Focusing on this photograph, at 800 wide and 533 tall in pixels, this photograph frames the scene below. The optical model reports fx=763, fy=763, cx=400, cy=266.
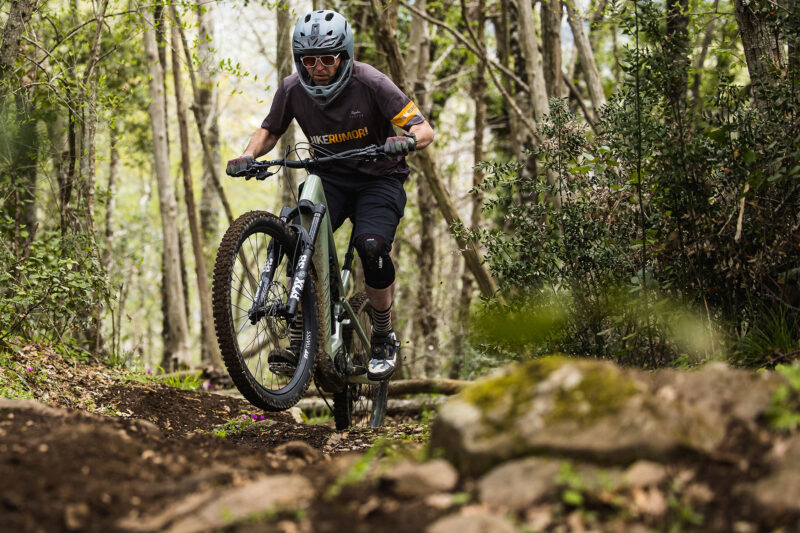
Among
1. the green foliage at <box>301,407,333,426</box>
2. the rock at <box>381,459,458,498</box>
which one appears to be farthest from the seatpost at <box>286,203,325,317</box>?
the green foliage at <box>301,407,333,426</box>

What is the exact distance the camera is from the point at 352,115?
509cm

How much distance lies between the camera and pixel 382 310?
575 cm

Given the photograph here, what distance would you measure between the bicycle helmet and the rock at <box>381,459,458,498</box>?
306 cm

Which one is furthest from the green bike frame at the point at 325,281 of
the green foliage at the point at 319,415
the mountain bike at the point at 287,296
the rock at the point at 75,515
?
the green foliage at the point at 319,415

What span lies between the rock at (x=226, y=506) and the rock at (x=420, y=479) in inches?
10.6

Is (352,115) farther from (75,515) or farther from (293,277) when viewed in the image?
(75,515)

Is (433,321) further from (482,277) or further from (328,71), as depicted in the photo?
(328,71)

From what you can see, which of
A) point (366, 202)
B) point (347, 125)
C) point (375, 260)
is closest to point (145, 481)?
point (375, 260)

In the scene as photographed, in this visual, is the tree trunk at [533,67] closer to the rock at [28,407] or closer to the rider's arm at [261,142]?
the rider's arm at [261,142]

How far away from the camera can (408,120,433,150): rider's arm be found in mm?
4969

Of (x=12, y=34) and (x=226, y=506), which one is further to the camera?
(x=12, y=34)

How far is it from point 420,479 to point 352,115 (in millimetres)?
3174

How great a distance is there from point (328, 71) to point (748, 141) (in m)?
2.56

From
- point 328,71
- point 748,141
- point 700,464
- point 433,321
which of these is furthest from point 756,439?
point 433,321
